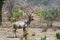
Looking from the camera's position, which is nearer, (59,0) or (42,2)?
(59,0)

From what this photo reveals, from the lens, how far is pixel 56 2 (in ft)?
118

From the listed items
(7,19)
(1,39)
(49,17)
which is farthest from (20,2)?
(1,39)

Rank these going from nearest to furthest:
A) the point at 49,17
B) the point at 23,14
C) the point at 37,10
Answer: the point at 49,17, the point at 23,14, the point at 37,10

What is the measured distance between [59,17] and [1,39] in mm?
12064

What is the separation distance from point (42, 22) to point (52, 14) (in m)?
1.16

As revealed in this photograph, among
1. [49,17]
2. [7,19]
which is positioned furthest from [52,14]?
[7,19]

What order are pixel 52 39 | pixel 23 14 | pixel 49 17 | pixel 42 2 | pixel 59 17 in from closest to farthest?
1. pixel 52 39
2. pixel 49 17
3. pixel 59 17
4. pixel 23 14
5. pixel 42 2

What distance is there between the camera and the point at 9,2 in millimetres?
30094

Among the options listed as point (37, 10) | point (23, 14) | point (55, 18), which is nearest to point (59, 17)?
point (55, 18)

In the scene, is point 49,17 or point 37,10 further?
point 37,10

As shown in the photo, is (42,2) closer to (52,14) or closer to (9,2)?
(9,2)

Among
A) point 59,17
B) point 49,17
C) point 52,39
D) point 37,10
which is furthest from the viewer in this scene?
point 37,10

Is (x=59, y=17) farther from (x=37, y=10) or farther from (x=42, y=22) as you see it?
(x=37, y=10)

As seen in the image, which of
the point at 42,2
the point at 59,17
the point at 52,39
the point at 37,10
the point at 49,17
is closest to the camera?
the point at 52,39
